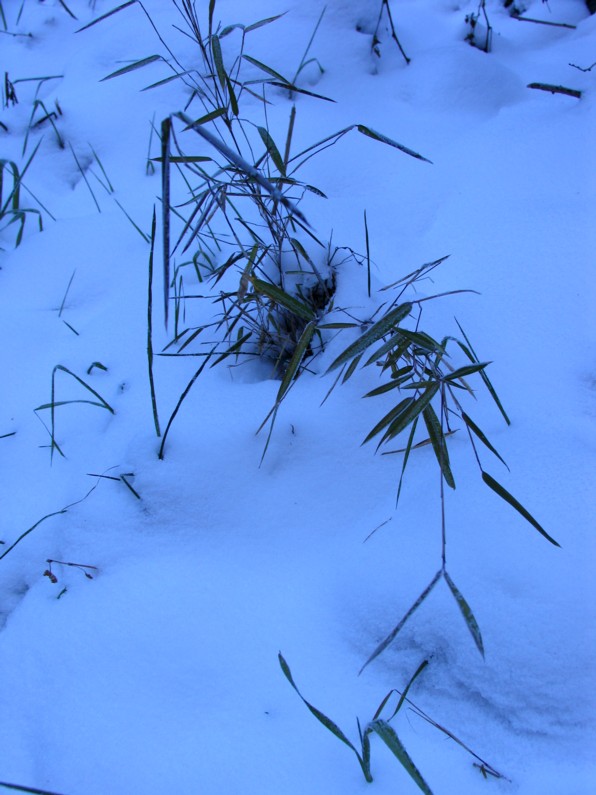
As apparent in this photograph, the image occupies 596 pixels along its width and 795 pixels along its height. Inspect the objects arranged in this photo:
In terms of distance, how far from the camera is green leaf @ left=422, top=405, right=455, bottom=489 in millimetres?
720

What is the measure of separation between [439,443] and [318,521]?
0.80 feet

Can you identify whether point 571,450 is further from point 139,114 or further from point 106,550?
point 139,114

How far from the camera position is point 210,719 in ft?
2.45

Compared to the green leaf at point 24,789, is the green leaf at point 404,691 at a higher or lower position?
higher

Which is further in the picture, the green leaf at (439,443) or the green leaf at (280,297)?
the green leaf at (280,297)

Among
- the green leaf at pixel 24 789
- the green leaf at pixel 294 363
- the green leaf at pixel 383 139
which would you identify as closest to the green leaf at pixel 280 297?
the green leaf at pixel 294 363

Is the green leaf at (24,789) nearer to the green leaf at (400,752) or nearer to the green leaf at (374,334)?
the green leaf at (400,752)

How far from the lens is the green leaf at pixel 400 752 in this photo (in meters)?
0.60

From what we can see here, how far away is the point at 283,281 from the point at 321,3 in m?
1.03

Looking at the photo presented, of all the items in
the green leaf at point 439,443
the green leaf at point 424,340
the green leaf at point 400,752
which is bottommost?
the green leaf at point 400,752

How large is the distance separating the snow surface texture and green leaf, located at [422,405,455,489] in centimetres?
14

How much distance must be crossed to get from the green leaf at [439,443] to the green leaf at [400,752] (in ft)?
0.88

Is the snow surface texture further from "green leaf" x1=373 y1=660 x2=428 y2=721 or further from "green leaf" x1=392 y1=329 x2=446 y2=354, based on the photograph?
"green leaf" x1=392 y1=329 x2=446 y2=354

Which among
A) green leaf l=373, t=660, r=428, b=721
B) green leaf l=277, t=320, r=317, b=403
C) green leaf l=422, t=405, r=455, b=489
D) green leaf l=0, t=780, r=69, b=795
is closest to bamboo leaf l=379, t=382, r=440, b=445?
green leaf l=422, t=405, r=455, b=489
